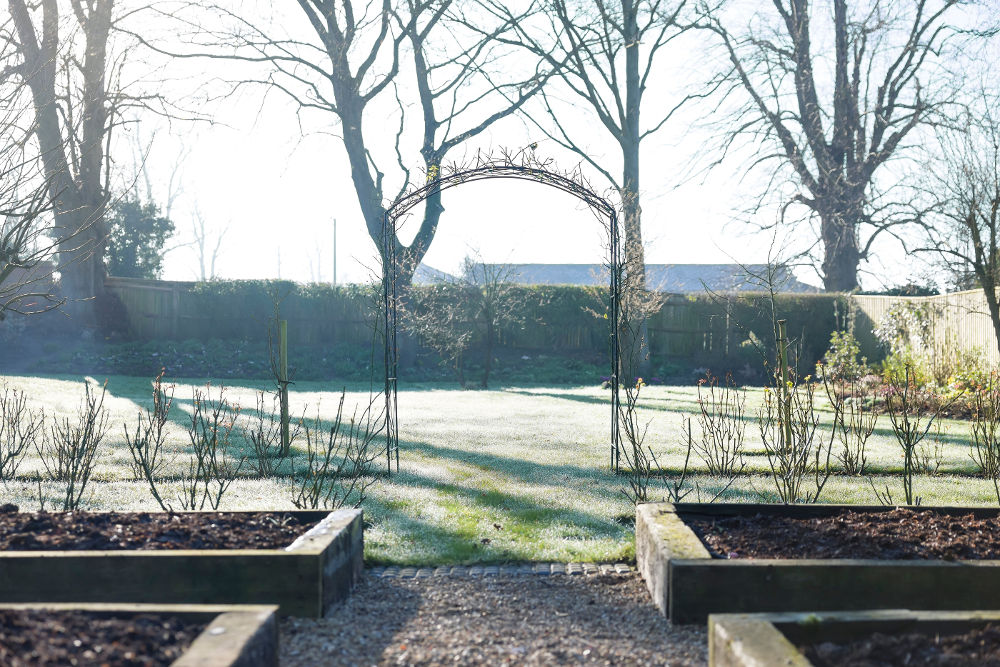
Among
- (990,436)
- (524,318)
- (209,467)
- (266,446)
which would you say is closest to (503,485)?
(266,446)

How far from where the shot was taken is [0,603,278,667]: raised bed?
2.14 metres

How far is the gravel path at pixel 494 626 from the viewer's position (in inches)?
117

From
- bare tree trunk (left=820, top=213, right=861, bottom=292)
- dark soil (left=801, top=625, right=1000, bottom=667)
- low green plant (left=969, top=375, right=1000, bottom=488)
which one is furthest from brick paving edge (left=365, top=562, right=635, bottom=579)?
bare tree trunk (left=820, top=213, right=861, bottom=292)

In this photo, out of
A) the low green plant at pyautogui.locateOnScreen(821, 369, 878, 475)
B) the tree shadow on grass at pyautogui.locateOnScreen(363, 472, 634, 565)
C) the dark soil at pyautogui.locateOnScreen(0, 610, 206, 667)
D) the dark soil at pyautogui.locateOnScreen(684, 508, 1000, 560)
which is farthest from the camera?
the low green plant at pyautogui.locateOnScreen(821, 369, 878, 475)

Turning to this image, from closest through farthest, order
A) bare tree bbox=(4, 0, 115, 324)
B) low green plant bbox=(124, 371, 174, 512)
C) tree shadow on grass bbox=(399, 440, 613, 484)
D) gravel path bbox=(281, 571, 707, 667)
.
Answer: gravel path bbox=(281, 571, 707, 667) → low green plant bbox=(124, 371, 174, 512) → tree shadow on grass bbox=(399, 440, 613, 484) → bare tree bbox=(4, 0, 115, 324)

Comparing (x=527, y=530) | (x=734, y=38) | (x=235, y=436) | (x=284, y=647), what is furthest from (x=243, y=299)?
(x=284, y=647)

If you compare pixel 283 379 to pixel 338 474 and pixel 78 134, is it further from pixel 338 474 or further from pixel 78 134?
pixel 78 134

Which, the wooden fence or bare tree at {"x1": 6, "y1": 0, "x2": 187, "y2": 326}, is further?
the wooden fence

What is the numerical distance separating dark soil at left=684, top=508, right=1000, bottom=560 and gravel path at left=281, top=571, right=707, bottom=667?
0.50 metres

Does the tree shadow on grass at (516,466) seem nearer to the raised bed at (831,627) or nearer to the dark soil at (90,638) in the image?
the raised bed at (831,627)

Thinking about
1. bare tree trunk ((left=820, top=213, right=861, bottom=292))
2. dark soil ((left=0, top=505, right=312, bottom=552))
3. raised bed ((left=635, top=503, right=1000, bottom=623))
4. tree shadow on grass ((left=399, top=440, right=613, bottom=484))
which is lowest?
tree shadow on grass ((left=399, top=440, right=613, bottom=484))

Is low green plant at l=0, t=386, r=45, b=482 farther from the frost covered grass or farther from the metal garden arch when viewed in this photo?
the metal garden arch

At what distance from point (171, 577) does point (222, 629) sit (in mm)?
988

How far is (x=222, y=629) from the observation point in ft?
7.62
